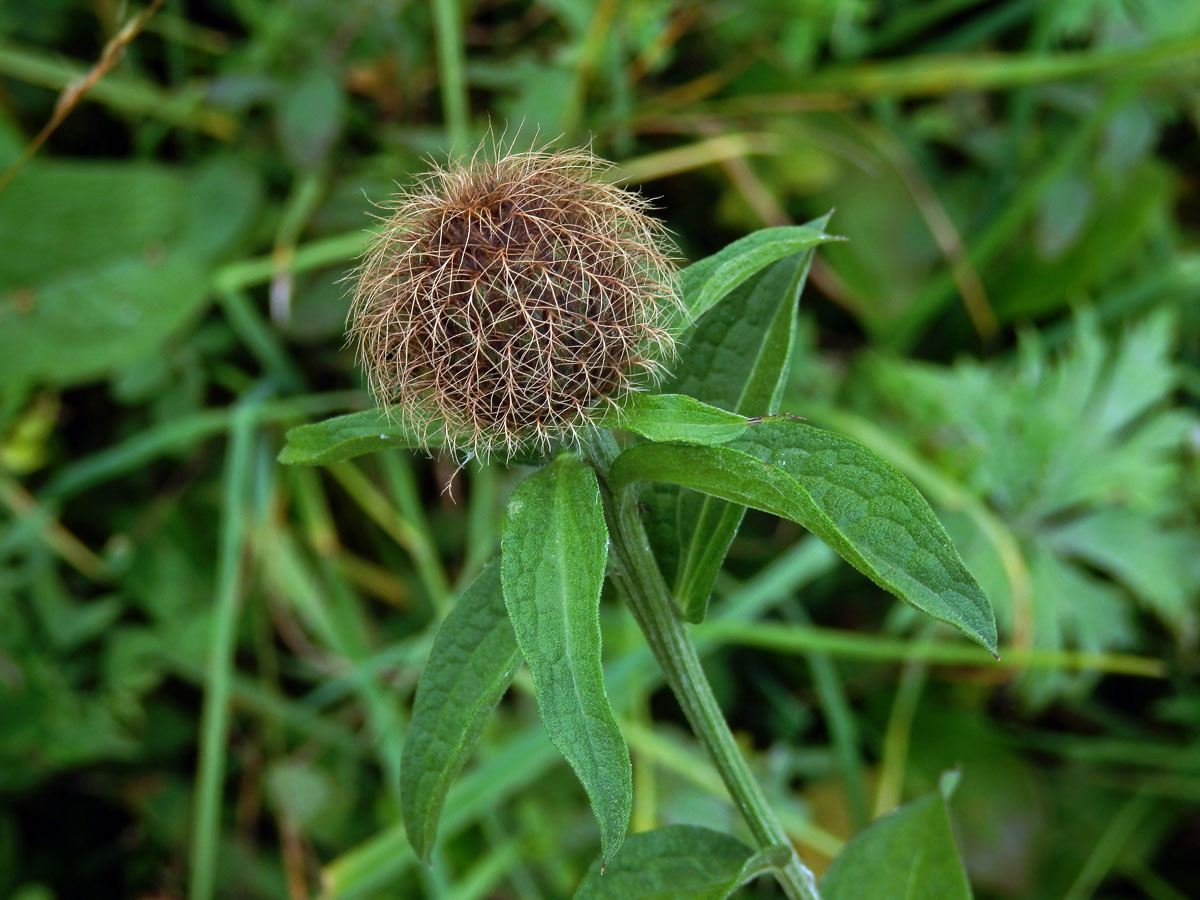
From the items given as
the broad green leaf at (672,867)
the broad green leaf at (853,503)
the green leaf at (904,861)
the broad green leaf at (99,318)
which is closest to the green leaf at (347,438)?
the broad green leaf at (853,503)

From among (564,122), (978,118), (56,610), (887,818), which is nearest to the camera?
(887,818)

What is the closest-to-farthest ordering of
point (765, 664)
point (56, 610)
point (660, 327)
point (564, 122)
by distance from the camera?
1. point (660, 327)
2. point (56, 610)
3. point (564, 122)
4. point (765, 664)

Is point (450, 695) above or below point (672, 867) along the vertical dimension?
above

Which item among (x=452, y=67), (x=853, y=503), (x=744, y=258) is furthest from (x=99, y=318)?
(x=853, y=503)

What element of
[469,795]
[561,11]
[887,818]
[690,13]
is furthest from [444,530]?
[887,818]

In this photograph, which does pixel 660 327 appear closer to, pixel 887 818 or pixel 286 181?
pixel 887 818

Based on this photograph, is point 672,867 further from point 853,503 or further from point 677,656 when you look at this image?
point 853,503

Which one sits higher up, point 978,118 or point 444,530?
point 978,118
